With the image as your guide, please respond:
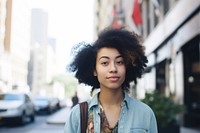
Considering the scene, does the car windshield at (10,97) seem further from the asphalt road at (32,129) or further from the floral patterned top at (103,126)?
the floral patterned top at (103,126)

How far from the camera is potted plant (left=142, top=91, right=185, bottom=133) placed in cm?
858

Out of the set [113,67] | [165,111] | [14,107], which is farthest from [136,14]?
[113,67]

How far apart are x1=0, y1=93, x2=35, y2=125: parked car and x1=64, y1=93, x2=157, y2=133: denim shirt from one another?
1451cm

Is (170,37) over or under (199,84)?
over

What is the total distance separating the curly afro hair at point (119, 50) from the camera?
7.75ft

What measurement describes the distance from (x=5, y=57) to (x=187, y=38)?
65.3 meters

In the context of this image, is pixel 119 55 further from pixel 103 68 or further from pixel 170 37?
pixel 170 37

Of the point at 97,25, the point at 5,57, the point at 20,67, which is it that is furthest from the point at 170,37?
the point at 20,67

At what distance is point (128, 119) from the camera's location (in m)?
2.17

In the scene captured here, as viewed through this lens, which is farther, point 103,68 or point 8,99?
point 8,99

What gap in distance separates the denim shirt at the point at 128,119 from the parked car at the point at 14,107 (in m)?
14.5

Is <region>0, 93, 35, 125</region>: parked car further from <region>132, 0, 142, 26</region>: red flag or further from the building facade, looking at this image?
<region>132, 0, 142, 26</region>: red flag

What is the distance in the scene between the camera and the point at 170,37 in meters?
17.8

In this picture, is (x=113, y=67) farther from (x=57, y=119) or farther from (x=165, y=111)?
(x=57, y=119)
